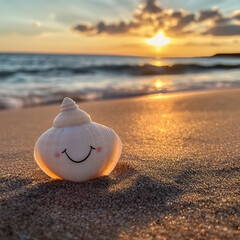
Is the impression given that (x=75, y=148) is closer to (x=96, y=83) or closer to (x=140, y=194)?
(x=140, y=194)

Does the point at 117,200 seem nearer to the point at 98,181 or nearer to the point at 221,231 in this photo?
the point at 98,181

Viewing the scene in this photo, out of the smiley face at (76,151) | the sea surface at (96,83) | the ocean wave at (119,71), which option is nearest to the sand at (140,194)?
the smiley face at (76,151)

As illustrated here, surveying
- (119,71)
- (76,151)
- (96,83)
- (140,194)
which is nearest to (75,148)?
(76,151)

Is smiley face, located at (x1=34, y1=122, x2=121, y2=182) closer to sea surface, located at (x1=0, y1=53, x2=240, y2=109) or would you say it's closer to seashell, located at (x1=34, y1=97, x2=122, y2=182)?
seashell, located at (x1=34, y1=97, x2=122, y2=182)

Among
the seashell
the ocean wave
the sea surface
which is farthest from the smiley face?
the ocean wave

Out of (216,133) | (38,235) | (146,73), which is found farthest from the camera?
(146,73)

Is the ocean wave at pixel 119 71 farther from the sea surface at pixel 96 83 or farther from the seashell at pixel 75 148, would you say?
the seashell at pixel 75 148

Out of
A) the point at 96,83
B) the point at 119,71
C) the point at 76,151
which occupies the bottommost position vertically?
the point at 76,151

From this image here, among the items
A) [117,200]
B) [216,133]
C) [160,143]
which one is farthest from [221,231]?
[216,133]
